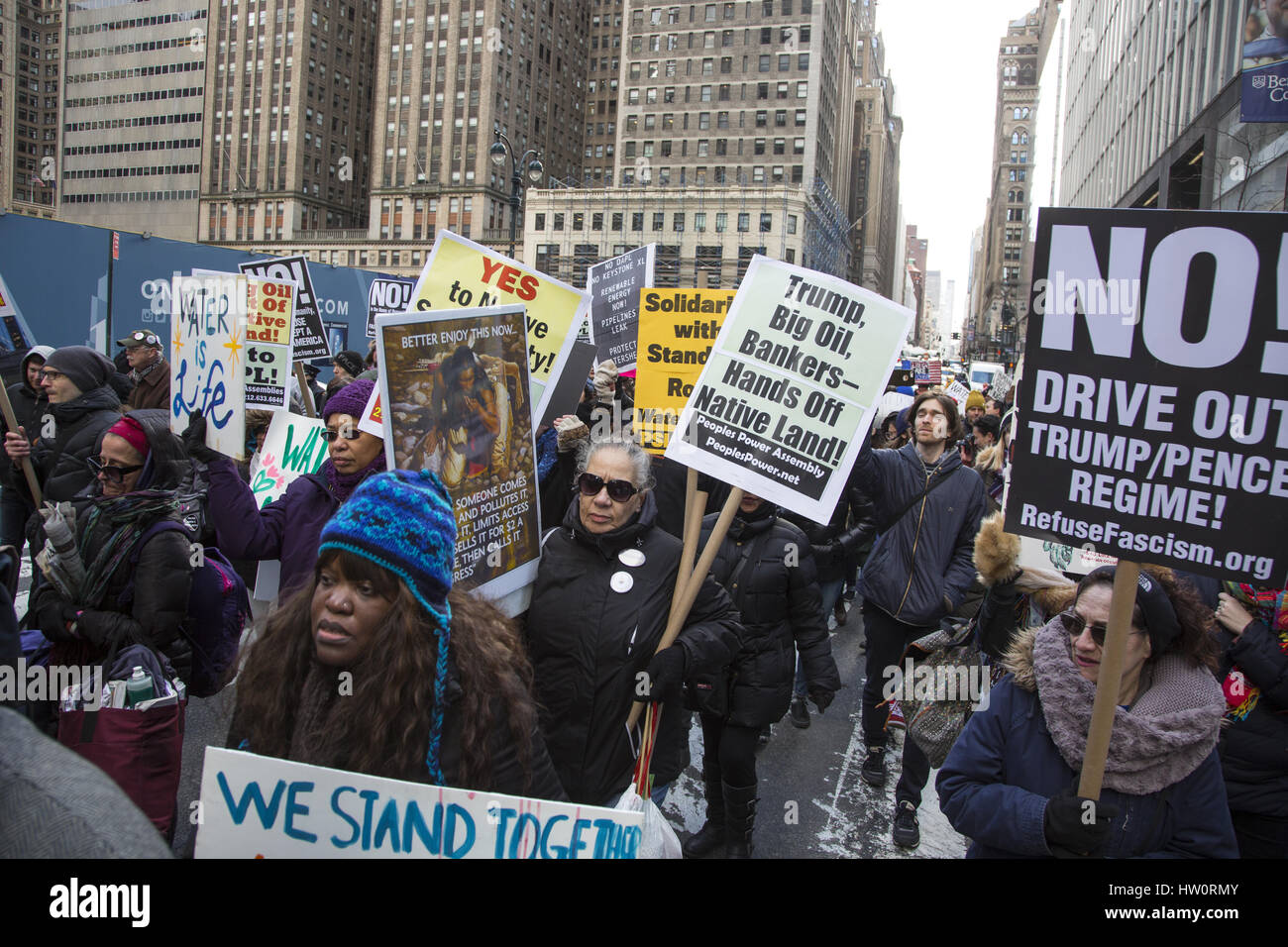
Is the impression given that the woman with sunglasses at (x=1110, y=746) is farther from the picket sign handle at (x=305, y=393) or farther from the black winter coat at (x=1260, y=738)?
the picket sign handle at (x=305, y=393)

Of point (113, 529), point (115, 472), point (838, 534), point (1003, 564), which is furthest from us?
point (838, 534)

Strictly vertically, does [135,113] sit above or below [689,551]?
above

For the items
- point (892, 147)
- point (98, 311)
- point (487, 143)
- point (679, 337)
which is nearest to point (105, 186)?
point (487, 143)

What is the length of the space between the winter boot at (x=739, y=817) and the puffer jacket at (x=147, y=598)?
2.44 meters

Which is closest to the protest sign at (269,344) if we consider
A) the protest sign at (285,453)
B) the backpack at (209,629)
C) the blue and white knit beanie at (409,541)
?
the protest sign at (285,453)

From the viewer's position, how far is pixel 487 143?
96.4 meters

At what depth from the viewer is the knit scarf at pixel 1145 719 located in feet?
7.13

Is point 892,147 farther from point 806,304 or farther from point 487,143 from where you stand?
point 806,304

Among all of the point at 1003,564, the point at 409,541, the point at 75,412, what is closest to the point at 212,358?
the point at 75,412

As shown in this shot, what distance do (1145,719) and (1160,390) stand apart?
861mm

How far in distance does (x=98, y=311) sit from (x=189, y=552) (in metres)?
12.1

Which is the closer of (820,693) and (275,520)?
(275,520)

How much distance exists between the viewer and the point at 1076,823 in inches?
83.0

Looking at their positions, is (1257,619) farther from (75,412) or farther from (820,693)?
(75,412)
